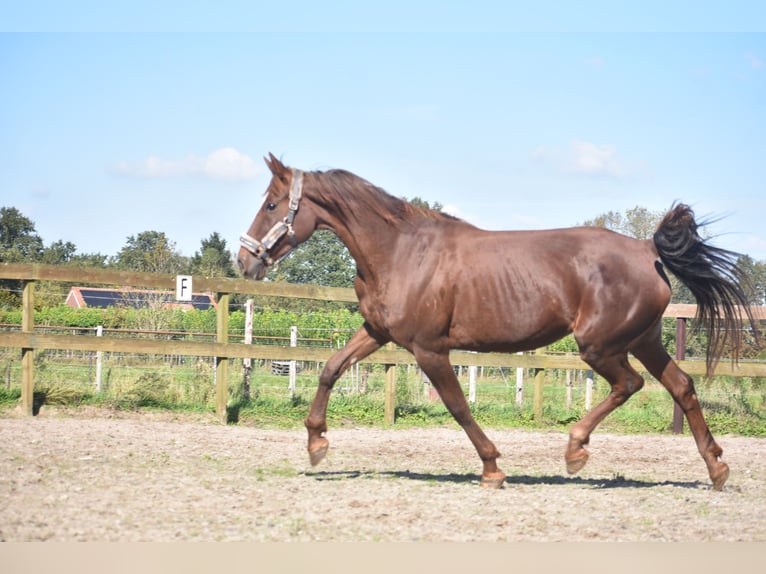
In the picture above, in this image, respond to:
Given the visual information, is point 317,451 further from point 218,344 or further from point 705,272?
point 218,344

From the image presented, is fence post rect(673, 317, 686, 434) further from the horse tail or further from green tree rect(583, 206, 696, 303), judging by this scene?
green tree rect(583, 206, 696, 303)

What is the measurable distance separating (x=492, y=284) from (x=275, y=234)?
1.55 meters

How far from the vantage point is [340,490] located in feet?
17.2

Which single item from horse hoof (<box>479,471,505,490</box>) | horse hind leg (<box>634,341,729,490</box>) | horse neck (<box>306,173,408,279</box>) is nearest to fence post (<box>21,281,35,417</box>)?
horse neck (<box>306,173,408,279</box>)

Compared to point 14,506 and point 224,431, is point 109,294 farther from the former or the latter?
point 14,506

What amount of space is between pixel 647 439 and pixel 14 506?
23.3 feet

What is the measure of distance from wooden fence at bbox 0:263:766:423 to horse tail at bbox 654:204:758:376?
3300 mm

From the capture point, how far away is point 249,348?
9336 mm

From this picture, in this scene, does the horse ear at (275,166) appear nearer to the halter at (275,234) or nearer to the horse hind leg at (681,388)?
the halter at (275,234)

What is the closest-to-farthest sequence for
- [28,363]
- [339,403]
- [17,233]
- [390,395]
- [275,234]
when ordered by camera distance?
[275,234]
[28,363]
[390,395]
[339,403]
[17,233]

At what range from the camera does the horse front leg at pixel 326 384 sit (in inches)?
231

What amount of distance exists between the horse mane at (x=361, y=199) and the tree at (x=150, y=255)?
2238cm

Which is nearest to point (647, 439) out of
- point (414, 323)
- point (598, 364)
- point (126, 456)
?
point (598, 364)

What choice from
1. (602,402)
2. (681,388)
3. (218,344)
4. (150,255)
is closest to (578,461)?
(602,402)
